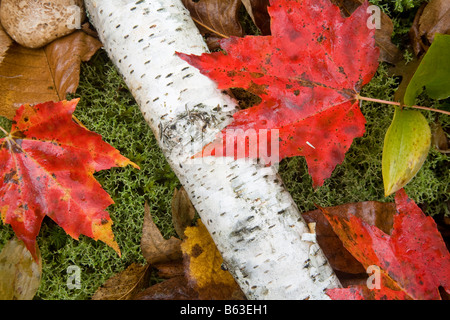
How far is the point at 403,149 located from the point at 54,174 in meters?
1.06

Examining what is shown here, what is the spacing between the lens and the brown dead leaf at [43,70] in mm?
1278

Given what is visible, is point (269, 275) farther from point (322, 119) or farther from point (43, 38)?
point (43, 38)

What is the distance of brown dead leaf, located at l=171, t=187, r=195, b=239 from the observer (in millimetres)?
1271

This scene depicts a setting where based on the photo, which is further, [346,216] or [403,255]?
[346,216]

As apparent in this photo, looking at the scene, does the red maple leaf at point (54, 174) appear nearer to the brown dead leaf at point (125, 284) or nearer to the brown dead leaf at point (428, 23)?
the brown dead leaf at point (125, 284)

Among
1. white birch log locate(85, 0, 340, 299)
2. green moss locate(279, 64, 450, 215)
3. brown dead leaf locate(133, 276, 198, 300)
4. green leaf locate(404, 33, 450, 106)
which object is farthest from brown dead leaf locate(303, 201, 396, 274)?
brown dead leaf locate(133, 276, 198, 300)

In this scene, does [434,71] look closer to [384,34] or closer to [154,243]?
[384,34]

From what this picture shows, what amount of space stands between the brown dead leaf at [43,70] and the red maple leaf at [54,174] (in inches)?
7.3

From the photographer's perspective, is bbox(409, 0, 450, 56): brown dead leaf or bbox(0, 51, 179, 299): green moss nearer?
bbox(409, 0, 450, 56): brown dead leaf

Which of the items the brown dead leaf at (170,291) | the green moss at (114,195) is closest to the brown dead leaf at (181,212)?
the green moss at (114,195)

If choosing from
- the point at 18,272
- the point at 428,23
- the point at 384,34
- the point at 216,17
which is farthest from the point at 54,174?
the point at 428,23

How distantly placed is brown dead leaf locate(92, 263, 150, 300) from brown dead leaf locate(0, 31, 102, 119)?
2.26 ft

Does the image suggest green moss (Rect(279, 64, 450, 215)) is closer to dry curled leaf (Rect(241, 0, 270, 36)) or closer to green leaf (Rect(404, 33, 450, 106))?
green leaf (Rect(404, 33, 450, 106))

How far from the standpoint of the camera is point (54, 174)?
1119 mm
